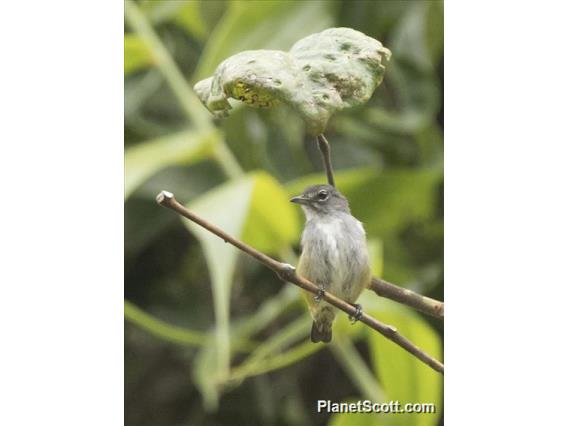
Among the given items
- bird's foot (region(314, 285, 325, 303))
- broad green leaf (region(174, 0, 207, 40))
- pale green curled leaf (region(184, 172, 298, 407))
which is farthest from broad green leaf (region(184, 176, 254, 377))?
broad green leaf (region(174, 0, 207, 40))

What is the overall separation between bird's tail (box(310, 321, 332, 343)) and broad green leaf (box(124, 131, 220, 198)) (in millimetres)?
236

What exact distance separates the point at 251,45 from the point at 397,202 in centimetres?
24

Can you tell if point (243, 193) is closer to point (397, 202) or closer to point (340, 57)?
point (397, 202)

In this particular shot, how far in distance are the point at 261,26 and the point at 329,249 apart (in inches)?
10.8

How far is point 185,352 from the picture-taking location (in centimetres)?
124

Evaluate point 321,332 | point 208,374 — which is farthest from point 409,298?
point 208,374

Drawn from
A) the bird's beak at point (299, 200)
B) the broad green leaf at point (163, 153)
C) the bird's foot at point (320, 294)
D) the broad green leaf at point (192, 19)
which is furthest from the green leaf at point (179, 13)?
the bird's foot at point (320, 294)

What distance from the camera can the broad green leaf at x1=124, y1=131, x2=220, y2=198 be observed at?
111 centimetres

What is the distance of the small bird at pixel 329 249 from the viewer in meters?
1.01

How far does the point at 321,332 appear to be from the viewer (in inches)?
42.4

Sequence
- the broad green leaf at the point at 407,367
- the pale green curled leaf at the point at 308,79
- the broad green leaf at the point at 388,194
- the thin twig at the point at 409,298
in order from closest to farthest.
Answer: the pale green curled leaf at the point at 308,79
the thin twig at the point at 409,298
the broad green leaf at the point at 407,367
the broad green leaf at the point at 388,194

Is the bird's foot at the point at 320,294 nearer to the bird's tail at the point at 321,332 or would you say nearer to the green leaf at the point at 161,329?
the bird's tail at the point at 321,332

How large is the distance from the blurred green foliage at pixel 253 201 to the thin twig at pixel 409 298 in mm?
89

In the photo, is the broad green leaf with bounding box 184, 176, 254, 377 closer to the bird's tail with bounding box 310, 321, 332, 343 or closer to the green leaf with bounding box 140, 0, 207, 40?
the bird's tail with bounding box 310, 321, 332, 343
